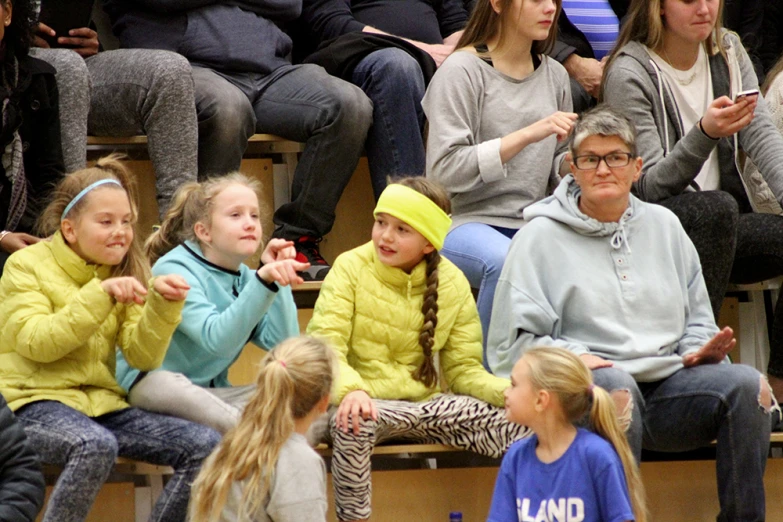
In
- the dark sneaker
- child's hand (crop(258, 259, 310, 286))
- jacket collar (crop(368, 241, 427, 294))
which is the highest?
child's hand (crop(258, 259, 310, 286))

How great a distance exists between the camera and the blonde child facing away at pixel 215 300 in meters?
2.96

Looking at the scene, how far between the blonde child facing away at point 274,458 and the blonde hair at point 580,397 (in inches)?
19.3

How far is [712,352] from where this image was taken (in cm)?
310

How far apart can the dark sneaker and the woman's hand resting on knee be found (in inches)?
30.4

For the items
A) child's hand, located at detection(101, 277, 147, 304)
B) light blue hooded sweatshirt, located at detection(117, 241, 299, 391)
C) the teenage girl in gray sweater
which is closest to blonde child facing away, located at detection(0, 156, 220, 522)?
child's hand, located at detection(101, 277, 147, 304)

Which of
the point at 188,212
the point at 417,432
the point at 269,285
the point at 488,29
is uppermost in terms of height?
the point at 488,29

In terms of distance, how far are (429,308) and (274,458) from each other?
2.92 feet

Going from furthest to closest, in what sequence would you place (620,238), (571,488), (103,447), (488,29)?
1. (488,29)
2. (620,238)
3. (103,447)
4. (571,488)

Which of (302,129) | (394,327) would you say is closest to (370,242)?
(394,327)

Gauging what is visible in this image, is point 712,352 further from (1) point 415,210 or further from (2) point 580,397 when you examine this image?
(1) point 415,210

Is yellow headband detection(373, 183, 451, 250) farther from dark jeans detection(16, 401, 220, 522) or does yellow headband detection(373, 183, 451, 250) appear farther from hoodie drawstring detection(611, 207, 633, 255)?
dark jeans detection(16, 401, 220, 522)

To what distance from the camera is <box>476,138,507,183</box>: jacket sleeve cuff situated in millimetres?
3508

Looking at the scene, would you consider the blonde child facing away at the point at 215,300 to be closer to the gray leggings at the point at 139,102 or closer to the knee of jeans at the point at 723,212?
the gray leggings at the point at 139,102

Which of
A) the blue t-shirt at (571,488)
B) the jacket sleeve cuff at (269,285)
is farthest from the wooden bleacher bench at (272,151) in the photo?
the blue t-shirt at (571,488)
